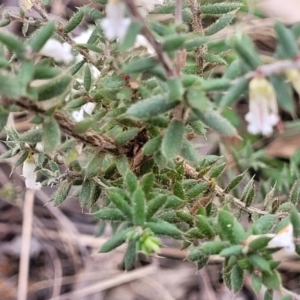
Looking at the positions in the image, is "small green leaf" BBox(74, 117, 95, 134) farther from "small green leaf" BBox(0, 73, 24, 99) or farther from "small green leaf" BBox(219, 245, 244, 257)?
"small green leaf" BBox(219, 245, 244, 257)

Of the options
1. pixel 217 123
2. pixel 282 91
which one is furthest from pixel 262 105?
pixel 217 123

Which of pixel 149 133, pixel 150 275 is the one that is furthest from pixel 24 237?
pixel 149 133

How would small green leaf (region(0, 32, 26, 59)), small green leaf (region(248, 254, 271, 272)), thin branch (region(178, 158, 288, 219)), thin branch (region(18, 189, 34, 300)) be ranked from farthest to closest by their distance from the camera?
thin branch (region(18, 189, 34, 300)) → thin branch (region(178, 158, 288, 219)) → small green leaf (region(248, 254, 271, 272)) → small green leaf (region(0, 32, 26, 59))

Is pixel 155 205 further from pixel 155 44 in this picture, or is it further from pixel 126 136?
pixel 155 44

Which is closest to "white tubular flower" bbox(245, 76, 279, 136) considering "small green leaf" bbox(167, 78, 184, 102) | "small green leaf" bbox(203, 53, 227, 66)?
"small green leaf" bbox(167, 78, 184, 102)

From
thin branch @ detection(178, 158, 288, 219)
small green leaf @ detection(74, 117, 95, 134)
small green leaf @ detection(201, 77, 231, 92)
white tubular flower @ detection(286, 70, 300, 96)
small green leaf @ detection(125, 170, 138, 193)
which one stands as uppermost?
white tubular flower @ detection(286, 70, 300, 96)

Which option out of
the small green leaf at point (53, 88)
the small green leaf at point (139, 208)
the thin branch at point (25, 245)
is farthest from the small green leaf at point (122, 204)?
the thin branch at point (25, 245)

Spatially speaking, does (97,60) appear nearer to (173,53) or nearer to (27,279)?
(173,53)
